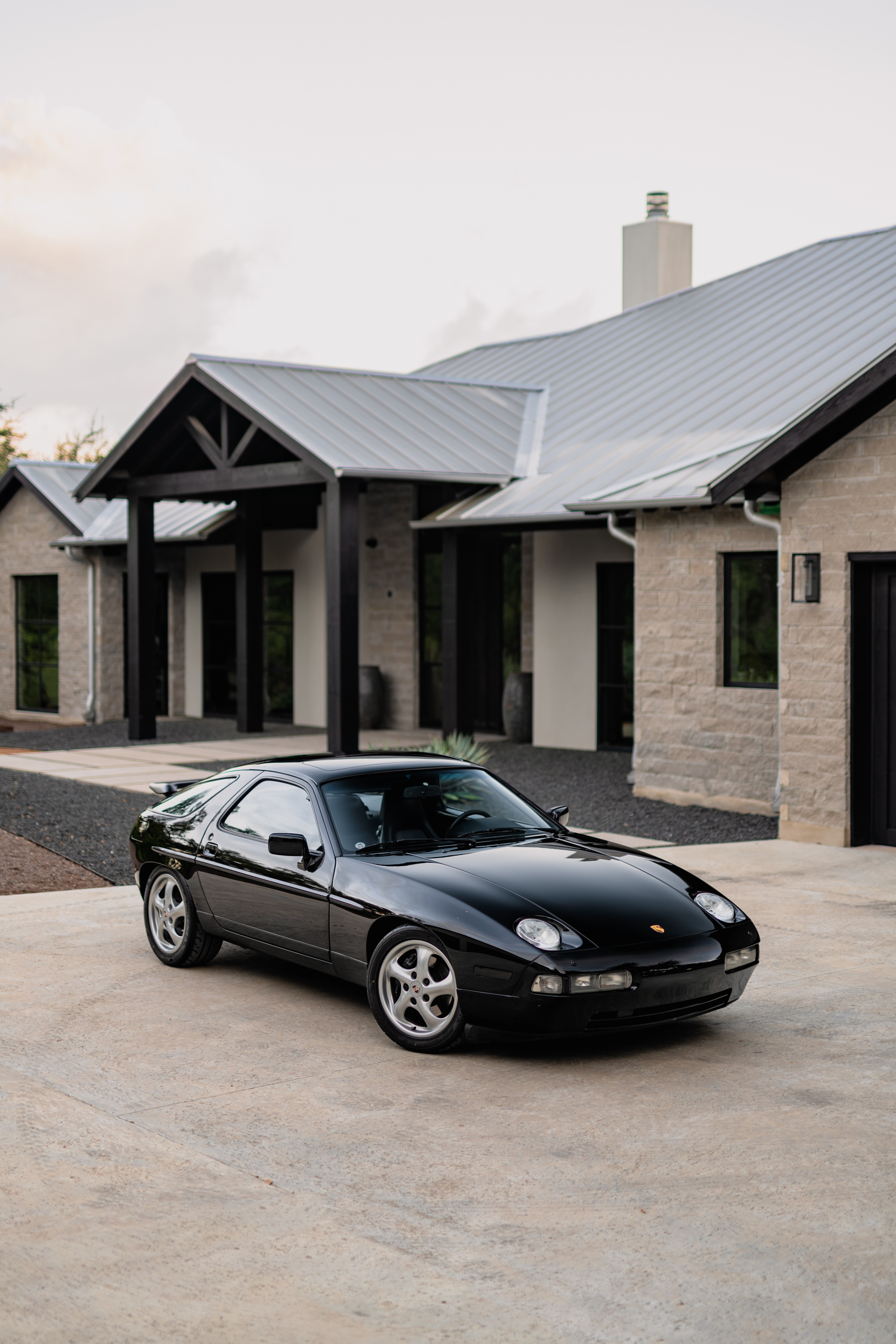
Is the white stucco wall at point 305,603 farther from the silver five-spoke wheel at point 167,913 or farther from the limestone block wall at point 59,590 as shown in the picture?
the silver five-spoke wheel at point 167,913

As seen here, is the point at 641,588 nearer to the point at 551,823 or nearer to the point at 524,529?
the point at 524,529

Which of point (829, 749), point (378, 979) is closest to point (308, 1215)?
point (378, 979)

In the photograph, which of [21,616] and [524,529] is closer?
[524,529]

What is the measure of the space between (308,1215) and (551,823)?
3.55 m

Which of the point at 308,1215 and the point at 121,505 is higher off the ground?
the point at 121,505

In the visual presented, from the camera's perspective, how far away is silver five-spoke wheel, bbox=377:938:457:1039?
21.4 ft

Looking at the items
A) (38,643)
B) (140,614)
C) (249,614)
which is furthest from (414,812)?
(38,643)

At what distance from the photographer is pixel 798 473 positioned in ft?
41.0

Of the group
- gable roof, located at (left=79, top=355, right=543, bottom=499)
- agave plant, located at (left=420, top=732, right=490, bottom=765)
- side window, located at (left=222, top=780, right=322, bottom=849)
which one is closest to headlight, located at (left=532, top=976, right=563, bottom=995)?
side window, located at (left=222, top=780, right=322, bottom=849)

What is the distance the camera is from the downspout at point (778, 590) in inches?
512

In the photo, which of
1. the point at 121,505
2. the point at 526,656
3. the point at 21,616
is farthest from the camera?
the point at 21,616

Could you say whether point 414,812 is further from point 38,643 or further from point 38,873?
point 38,643

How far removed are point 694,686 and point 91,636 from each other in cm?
1412

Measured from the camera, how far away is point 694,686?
49.9 ft
